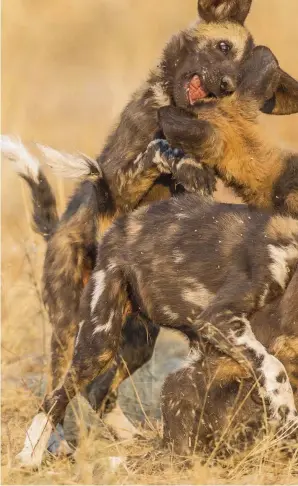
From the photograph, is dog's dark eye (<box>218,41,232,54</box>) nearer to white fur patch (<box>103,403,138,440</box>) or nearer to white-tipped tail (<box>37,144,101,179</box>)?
white-tipped tail (<box>37,144,101,179</box>)

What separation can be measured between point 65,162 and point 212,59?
100cm

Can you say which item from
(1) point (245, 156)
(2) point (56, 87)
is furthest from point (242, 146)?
(2) point (56, 87)

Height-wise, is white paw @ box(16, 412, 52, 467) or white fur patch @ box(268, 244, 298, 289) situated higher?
white fur patch @ box(268, 244, 298, 289)

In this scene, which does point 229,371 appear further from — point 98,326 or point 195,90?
point 195,90

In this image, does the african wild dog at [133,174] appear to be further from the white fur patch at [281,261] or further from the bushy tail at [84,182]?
the white fur patch at [281,261]

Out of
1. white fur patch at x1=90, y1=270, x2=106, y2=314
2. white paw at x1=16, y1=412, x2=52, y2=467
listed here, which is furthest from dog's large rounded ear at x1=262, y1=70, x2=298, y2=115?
white paw at x1=16, y1=412, x2=52, y2=467

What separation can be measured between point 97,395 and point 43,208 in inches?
38.8

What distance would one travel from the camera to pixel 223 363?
448 cm

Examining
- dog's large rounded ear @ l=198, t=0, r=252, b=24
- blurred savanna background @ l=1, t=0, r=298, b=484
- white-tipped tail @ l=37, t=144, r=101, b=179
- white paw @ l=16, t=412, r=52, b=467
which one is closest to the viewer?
white paw @ l=16, t=412, r=52, b=467

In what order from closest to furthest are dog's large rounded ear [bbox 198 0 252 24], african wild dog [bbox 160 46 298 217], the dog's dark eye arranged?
african wild dog [bbox 160 46 298 217] → the dog's dark eye → dog's large rounded ear [bbox 198 0 252 24]

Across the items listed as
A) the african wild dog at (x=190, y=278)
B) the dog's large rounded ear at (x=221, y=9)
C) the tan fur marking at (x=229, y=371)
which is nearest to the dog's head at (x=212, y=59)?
the dog's large rounded ear at (x=221, y=9)

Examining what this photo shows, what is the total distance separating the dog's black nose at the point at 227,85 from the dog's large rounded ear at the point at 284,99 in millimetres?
176

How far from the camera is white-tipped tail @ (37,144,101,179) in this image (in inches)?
199

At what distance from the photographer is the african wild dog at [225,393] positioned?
4.45m
